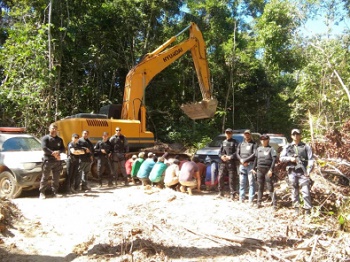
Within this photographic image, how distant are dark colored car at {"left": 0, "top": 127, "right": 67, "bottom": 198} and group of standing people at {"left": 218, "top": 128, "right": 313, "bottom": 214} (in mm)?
4515

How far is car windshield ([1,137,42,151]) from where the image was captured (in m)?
8.30

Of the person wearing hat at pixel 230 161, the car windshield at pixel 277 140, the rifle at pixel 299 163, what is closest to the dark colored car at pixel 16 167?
the person wearing hat at pixel 230 161

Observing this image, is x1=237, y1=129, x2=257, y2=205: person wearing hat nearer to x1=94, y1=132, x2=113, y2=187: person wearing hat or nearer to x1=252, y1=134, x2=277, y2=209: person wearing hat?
x1=252, y1=134, x2=277, y2=209: person wearing hat

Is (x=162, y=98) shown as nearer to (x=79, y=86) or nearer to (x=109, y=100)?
(x=109, y=100)

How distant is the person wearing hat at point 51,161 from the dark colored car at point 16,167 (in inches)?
9.6

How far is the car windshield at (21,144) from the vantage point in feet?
27.2

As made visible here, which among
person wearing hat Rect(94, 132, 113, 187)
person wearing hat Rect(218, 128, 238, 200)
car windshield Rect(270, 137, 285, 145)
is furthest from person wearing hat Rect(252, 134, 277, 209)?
car windshield Rect(270, 137, 285, 145)

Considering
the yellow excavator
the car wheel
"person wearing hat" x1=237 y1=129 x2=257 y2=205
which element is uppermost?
the yellow excavator

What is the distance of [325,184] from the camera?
7.17m

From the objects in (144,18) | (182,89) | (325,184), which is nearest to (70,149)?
(325,184)

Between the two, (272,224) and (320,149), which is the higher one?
(320,149)

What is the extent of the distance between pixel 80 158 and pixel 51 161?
90 cm

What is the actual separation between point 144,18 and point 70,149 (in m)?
12.9

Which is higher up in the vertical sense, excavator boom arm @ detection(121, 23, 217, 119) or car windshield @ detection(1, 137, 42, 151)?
excavator boom arm @ detection(121, 23, 217, 119)
